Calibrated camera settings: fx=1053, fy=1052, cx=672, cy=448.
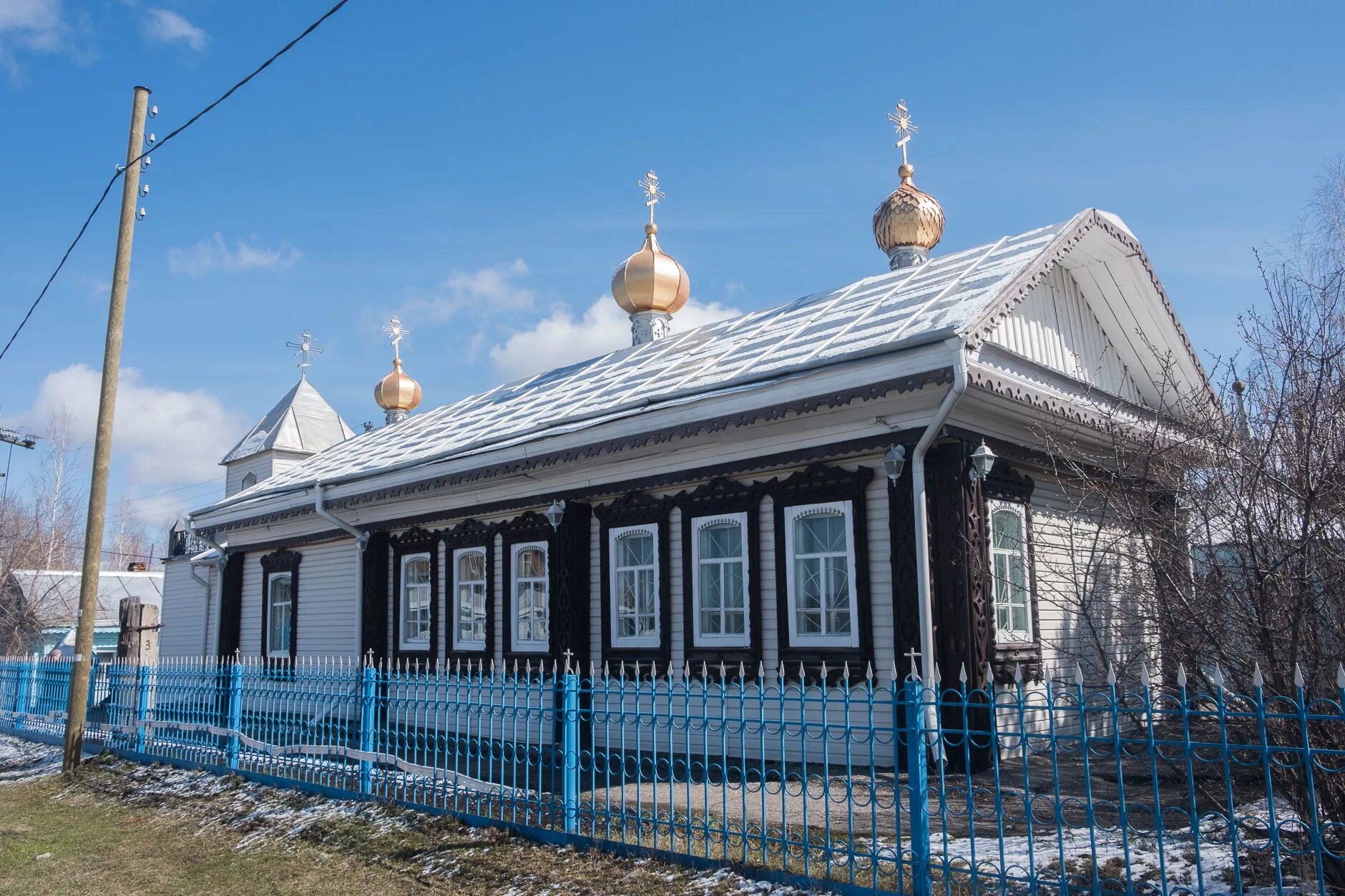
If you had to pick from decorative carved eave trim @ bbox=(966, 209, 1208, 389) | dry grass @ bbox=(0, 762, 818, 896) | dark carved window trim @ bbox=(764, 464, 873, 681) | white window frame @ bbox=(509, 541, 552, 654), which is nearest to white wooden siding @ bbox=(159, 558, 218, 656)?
white window frame @ bbox=(509, 541, 552, 654)

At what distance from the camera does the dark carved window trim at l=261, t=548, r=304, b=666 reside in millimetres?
15859

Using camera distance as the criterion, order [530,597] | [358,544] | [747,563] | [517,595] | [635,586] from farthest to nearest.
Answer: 1. [358,544]
2. [517,595]
3. [530,597]
4. [635,586]
5. [747,563]

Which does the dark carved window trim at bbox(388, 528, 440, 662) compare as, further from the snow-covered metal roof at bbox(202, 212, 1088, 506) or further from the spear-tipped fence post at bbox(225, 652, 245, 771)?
the spear-tipped fence post at bbox(225, 652, 245, 771)

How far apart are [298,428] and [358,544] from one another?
1225cm

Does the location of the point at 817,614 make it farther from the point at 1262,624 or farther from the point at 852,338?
the point at 1262,624

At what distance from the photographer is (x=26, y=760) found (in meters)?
12.2

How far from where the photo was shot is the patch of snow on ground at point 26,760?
11.3 meters

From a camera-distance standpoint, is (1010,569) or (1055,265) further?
(1055,265)

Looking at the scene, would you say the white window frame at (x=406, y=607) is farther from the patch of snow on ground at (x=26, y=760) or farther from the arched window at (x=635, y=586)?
the patch of snow on ground at (x=26, y=760)

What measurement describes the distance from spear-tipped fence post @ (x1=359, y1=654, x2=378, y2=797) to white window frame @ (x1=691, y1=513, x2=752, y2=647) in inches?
120

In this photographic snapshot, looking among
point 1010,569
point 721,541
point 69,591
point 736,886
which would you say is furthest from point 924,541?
point 69,591

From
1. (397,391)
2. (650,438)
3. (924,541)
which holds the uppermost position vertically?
(397,391)

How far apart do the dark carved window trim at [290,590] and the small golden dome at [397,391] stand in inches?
303

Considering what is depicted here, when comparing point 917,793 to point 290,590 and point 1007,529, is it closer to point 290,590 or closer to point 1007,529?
point 1007,529
